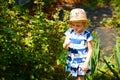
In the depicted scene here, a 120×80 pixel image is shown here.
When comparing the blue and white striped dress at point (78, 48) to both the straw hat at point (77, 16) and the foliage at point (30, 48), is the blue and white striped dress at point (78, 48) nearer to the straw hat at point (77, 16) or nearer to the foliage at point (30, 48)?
the straw hat at point (77, 16)

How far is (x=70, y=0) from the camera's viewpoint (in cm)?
797

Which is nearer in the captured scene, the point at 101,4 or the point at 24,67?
the point at 24,67

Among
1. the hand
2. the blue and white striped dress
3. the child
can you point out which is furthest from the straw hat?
the hand

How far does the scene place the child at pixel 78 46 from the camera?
4.05m

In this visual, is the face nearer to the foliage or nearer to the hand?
the hand

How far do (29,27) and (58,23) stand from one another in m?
0.60

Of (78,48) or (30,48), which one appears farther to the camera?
(30,48)

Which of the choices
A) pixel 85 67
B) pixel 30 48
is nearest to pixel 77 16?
pixel 85 67

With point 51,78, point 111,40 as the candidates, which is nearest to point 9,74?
point 51,78

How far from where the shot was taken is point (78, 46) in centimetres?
414

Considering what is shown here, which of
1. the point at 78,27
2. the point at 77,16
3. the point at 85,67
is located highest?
the point at 77,16

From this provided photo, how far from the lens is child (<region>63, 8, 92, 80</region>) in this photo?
160 inches

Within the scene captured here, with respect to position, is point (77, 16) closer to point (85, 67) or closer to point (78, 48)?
point (78, 48)

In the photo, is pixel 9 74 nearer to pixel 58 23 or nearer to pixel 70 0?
pixel 58 23
